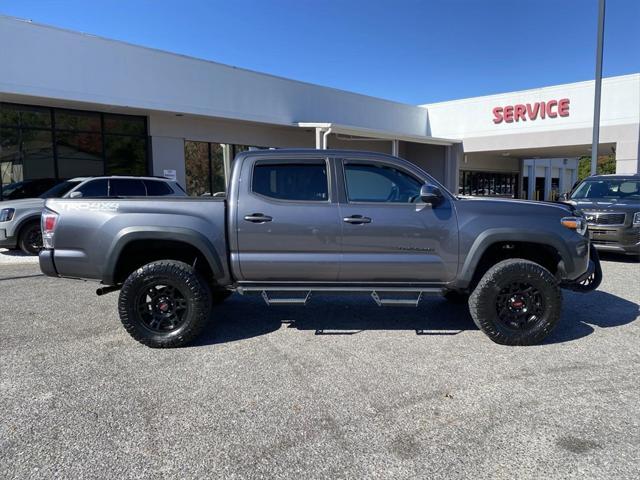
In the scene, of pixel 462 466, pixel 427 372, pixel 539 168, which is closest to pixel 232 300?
pixel 427 372

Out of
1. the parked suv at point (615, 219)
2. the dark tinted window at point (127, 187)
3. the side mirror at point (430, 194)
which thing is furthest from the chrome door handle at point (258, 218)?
the dark tinted window at point (127, 187)

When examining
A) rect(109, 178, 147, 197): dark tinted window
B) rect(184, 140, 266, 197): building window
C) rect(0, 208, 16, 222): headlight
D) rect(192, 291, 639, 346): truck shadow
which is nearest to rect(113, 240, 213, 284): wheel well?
rect(192, 291, 639, 346): truck shadow

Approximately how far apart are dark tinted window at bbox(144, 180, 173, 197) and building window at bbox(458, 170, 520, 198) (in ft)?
62.1

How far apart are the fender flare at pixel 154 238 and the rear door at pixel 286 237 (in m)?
0.28

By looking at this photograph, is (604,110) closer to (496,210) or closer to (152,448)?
(496,210)

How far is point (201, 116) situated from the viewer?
51.3 feet

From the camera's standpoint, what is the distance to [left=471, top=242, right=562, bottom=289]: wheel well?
4672 millimetres

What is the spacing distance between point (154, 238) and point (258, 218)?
3.39 feet

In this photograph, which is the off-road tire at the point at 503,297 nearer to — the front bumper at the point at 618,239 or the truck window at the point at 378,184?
the truck window at the point at 378,184

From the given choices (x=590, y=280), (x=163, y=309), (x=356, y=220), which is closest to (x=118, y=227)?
(x=163, y=309)

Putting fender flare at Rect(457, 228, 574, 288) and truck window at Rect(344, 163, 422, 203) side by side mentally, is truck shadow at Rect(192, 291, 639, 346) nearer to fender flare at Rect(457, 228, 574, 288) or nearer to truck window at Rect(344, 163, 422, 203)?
fender flare at Rect(457, 228, 574, 288)

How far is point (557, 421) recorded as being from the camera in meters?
3.10

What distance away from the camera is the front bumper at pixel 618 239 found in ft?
28.9

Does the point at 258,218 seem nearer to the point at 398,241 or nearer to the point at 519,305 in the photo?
the point at 398,241
